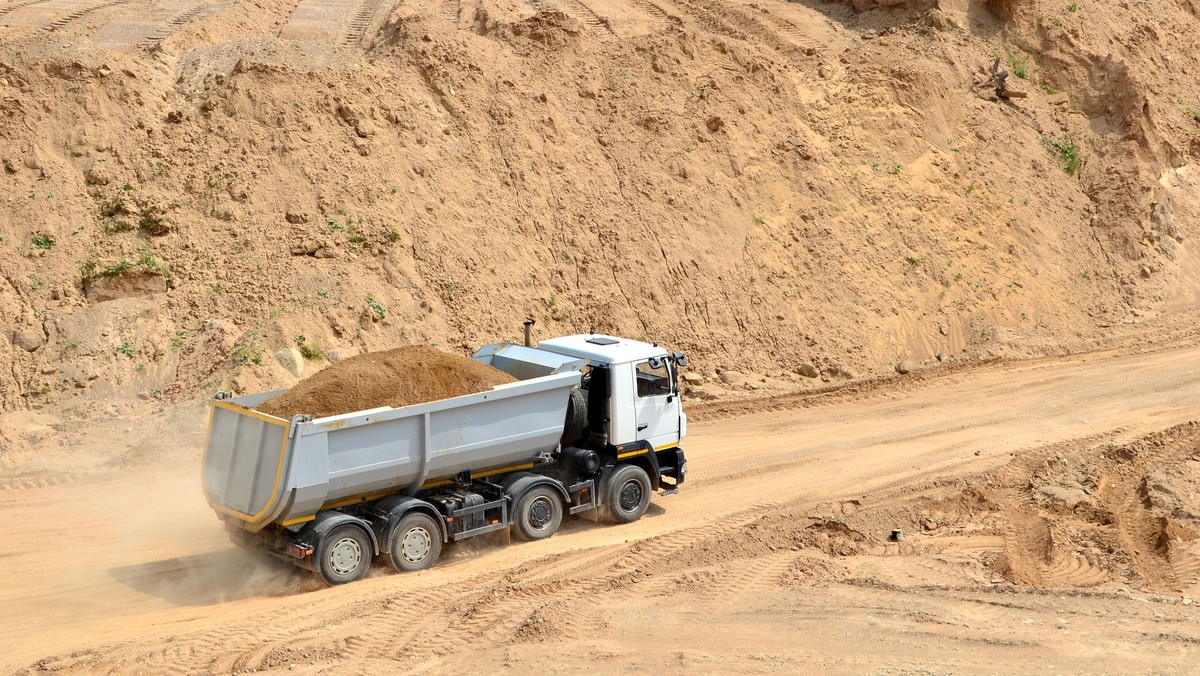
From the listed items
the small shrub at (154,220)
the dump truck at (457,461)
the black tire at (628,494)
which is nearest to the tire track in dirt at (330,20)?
the small shrub at (154,220)

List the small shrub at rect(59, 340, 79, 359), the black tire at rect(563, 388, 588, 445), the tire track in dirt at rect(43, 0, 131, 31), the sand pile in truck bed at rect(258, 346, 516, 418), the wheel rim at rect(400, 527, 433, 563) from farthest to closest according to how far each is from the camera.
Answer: the tire track in dirt at rect(43, 0, 131, 31) → the small shrub at rect(59, 340, 79, 359) → the black tire at rect(563, 388, 588, 445) → the wheel rim at rect(400, 527, 433, 563) → the sand pile in truck bed at rect(258, 346, 516, 418)

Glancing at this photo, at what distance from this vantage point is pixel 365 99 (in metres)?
22.4

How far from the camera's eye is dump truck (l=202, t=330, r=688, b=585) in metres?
12.2

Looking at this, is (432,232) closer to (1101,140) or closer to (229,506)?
(229,506)

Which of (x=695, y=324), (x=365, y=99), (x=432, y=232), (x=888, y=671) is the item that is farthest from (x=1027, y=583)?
(x=365, y=99)

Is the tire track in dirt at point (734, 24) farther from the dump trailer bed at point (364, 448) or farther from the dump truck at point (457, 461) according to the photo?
the dump trailer bed at point (364, 448)

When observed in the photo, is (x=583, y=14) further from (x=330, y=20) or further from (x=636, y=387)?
(x=636, y=387)

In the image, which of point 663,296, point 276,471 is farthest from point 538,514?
point 663,296

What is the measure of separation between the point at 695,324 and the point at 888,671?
41.3 ft

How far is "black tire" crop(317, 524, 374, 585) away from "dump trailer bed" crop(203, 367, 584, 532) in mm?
342

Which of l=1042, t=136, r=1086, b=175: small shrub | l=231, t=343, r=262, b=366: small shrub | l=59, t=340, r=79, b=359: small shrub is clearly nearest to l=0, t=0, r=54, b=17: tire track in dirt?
l=59, t=340, r=79, b=359: small shrub

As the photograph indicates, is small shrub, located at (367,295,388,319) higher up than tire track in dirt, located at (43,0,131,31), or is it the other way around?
tire track in dirt, located at (43,0,131,31)

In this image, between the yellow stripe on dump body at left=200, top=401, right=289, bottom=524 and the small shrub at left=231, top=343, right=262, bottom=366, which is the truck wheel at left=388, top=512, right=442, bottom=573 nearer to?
the yellow stripe on dump body at left=200, top=401, right=289, bottom=524

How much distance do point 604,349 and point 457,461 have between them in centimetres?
277
